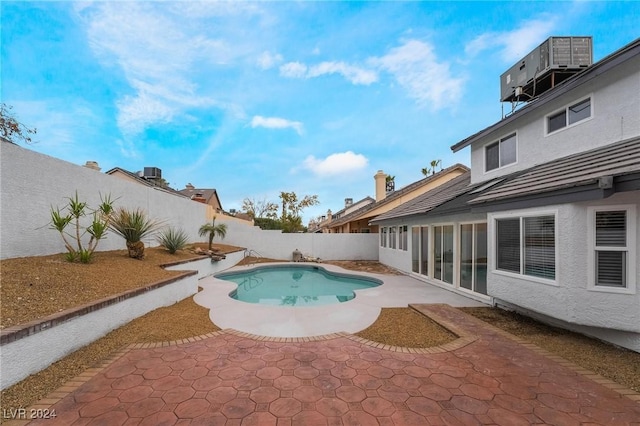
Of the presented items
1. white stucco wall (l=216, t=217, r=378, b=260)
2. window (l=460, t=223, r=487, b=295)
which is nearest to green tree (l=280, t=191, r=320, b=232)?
white stucco wall (l=216, t=217, r=378, b=260)

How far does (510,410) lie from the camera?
123 inches

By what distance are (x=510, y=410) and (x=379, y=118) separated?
1623cm

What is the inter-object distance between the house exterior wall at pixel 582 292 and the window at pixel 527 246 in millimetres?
215

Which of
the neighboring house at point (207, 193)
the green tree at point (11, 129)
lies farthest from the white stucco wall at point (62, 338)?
the neighboring house at point (207, 193)

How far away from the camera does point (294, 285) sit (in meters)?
13.1

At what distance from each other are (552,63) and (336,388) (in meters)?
11.9

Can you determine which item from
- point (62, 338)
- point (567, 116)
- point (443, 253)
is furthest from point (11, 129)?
point (567, 116)

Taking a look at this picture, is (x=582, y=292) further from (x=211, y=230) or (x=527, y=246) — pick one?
(x=211, y=230)

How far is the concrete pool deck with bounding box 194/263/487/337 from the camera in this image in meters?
5.84

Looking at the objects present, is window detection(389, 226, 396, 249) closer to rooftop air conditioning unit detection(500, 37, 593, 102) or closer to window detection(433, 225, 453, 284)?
window detection(433, 225, 453, 284)

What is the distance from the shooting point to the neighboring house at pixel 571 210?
480cm

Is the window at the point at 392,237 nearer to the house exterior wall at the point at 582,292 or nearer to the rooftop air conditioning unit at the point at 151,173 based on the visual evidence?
the house exterior wall at the point at 582,292

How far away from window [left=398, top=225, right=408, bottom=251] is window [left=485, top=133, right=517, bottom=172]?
17.3 feet

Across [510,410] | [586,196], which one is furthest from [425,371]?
[586,196]
